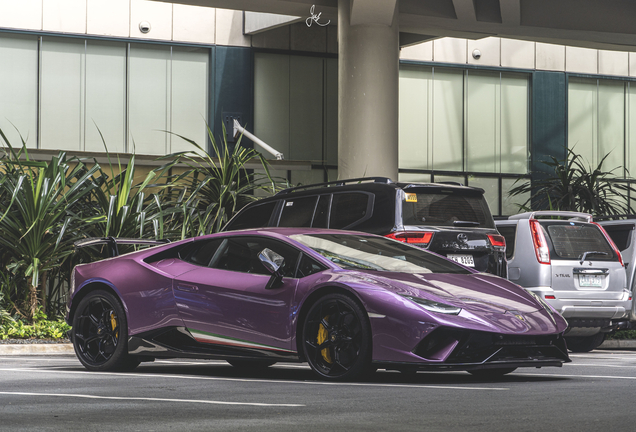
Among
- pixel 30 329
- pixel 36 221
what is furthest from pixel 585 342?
pixel 36 221

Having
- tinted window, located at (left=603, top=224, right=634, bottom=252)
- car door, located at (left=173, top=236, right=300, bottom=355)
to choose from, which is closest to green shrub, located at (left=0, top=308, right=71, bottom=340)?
car door, located at (left=173, top=236, right=300, bottom=355)

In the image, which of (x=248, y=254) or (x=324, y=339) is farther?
(x=248, y=254)

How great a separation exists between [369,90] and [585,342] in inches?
298

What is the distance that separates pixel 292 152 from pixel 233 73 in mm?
2458

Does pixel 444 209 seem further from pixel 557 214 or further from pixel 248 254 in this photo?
pixel 248 254

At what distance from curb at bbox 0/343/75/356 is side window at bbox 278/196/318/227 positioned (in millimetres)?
3332

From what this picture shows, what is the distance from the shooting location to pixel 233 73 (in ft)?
77.9

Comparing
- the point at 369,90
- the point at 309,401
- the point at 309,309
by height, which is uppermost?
the point at 369,90

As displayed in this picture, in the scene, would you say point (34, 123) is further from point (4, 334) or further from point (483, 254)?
point (483, 254)

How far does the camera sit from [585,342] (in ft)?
41.8

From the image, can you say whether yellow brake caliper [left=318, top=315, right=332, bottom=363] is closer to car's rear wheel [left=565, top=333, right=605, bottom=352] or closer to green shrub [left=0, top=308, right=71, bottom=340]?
green shrub [left=0, top=308, right=71, bottom=340]

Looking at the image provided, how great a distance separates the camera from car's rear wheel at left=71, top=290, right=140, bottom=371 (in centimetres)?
832

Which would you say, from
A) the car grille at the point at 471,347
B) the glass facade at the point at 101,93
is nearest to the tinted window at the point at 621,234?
the car grille at the point at 471,347

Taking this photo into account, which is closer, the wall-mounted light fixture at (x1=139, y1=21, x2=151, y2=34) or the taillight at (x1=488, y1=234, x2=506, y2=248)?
the taillight at (x1=488, y1=234, x2=506, y2=248)
